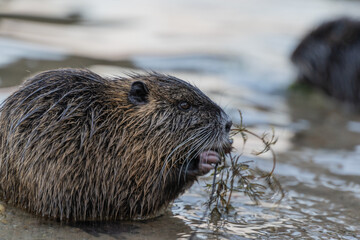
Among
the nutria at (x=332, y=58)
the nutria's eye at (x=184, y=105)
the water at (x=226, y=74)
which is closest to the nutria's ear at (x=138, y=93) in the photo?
the nutria's eye at (x=184, y=105)

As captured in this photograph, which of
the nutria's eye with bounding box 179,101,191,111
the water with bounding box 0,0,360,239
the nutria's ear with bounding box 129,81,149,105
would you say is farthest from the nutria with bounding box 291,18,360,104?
the nutria's ear with bounding box 129,81,149,105

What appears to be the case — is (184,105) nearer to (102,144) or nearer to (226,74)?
(102,144)

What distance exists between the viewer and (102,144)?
388 cm

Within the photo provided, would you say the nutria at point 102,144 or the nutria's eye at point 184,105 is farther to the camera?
the nutria's eye at point 184,105

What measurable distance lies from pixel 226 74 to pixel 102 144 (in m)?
5.03

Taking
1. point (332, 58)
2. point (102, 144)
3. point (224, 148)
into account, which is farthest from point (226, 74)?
point (102, 144)

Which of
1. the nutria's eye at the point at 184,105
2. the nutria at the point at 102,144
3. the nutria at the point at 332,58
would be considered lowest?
the nutria at the point at 102,144

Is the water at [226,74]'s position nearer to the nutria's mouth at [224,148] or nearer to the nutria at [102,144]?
the nutria at [102,144]

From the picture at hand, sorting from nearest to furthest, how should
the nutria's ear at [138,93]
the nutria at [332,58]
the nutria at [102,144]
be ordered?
the nutria at [102,144], the nutria's ear at [138,93], the nutria at [332,58]

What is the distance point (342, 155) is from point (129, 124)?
2814 mm

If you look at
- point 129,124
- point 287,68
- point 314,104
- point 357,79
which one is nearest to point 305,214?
point 129,124

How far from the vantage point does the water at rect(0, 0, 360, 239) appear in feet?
13.2

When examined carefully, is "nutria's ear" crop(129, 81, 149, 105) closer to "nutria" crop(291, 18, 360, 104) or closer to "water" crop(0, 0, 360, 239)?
"water" crop(0, 0, 360, 239)

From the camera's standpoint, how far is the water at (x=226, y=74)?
13.2 ft
